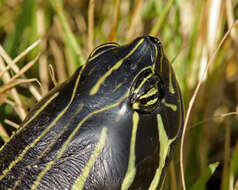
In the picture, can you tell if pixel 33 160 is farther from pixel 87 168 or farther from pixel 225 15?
pixel 225 15

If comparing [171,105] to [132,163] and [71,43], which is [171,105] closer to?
[132,163]

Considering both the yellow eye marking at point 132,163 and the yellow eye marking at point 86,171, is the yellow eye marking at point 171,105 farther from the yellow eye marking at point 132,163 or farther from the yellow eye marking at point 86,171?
the yellow eye marking at point 86,171

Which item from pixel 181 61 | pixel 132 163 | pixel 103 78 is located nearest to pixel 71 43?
pixel 181 61

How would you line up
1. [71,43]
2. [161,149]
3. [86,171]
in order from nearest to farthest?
[86,171], [161,149], [71,43]

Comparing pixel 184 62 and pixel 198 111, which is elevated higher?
pixel 184 62

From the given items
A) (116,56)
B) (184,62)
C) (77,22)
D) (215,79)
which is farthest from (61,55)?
(116,56)

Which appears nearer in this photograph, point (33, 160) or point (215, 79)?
point (33, 160)

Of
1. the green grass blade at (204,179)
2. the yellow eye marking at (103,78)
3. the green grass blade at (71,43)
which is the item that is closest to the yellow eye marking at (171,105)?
the yellow eye marking at (103,78)

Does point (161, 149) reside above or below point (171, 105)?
below
